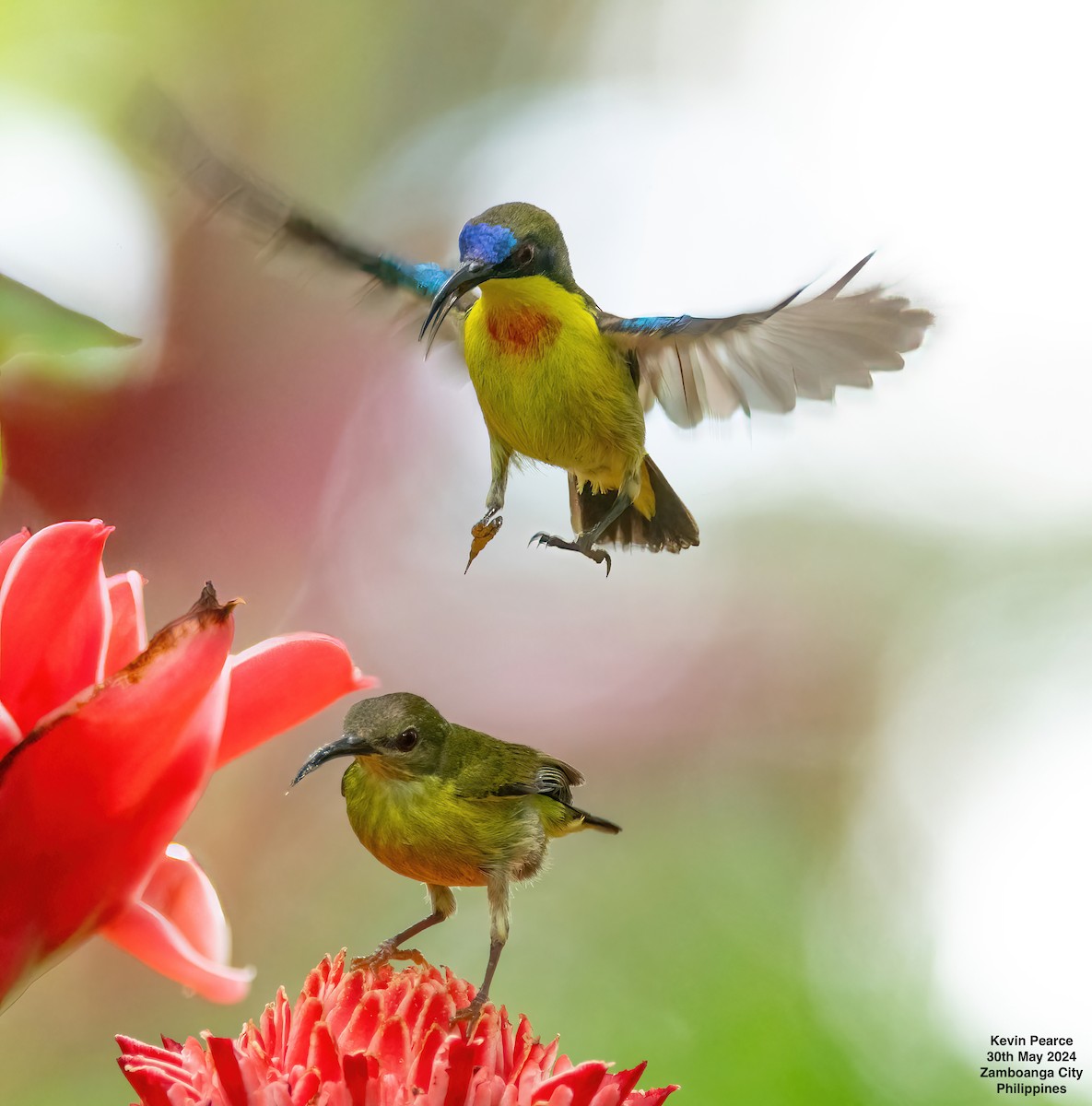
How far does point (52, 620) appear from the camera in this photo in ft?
0.87

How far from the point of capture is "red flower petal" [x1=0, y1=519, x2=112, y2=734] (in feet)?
0.87

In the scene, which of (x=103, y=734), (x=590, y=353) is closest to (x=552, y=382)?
(x=590, y=353)

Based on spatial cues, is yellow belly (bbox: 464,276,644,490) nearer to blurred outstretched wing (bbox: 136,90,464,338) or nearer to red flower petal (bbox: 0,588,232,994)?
blurred outstretched wing (bbox: 136,90,464,338)

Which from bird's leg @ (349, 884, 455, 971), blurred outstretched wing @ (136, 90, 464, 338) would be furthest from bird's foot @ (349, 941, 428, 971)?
blurred outstretched wing @ (136, 90, 464, 338)

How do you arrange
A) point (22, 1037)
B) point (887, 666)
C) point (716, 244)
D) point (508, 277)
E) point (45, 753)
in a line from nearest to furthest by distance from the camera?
point (45, 753) < point (508, 277) < point (716, 244) < point (22, 1037) < point (887, 666)

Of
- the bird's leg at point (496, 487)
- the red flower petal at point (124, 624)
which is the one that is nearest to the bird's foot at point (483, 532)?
the bird's leg at point (496, 487)

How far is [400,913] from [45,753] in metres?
0.75

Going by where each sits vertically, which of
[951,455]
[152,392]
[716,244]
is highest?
[951,455]

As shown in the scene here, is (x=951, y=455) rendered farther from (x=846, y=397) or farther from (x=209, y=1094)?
(x=209, y=1094)

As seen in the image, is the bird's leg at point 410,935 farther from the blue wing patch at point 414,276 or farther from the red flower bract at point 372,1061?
the blue wing patch at point 414,276

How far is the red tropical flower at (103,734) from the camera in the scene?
24 centimetres

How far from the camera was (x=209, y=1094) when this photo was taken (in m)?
0.27

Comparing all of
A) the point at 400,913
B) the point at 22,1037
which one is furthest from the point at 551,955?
the point at 22,1037

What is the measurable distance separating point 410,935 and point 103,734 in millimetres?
169
